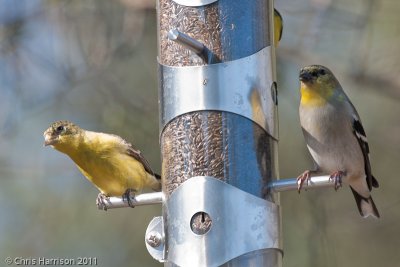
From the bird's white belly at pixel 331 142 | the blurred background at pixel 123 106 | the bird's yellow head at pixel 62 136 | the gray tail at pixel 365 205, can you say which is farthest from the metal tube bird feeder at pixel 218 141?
the blurred background at pixel 123 106

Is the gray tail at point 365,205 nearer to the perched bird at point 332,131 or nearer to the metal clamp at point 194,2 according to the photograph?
the perched bird at point 332,131

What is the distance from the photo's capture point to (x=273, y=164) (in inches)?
197

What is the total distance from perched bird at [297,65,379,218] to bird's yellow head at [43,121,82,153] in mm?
1323

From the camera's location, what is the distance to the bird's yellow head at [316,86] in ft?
18.7

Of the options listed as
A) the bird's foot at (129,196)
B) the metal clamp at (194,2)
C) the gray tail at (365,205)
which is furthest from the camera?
the gray tail at (365,205)

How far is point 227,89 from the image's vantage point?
15.9 feet

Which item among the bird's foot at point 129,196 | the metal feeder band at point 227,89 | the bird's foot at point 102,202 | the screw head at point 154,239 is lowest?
the screw head at point 154,239

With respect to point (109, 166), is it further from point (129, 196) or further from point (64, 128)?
point (129, 196)

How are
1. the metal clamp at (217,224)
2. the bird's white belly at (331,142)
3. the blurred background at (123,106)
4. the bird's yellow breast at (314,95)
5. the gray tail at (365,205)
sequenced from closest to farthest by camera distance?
the metal clamp at (217,224), the bird's white belly at (331,142), the bird's yellow breast at (314,95), the gray tail at (365,205), the blurred background at (123,106)

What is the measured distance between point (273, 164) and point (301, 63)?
280 cm

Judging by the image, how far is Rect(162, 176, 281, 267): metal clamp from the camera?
4.71 meters

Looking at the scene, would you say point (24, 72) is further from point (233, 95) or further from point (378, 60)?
point (233, 95)

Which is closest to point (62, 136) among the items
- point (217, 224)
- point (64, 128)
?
point (64, 128)

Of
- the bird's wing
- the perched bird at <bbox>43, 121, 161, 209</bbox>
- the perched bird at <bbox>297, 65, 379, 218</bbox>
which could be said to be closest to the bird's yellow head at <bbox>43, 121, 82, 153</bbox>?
the perched bird at <bbox>43, 121, 161, 209</bbox>
